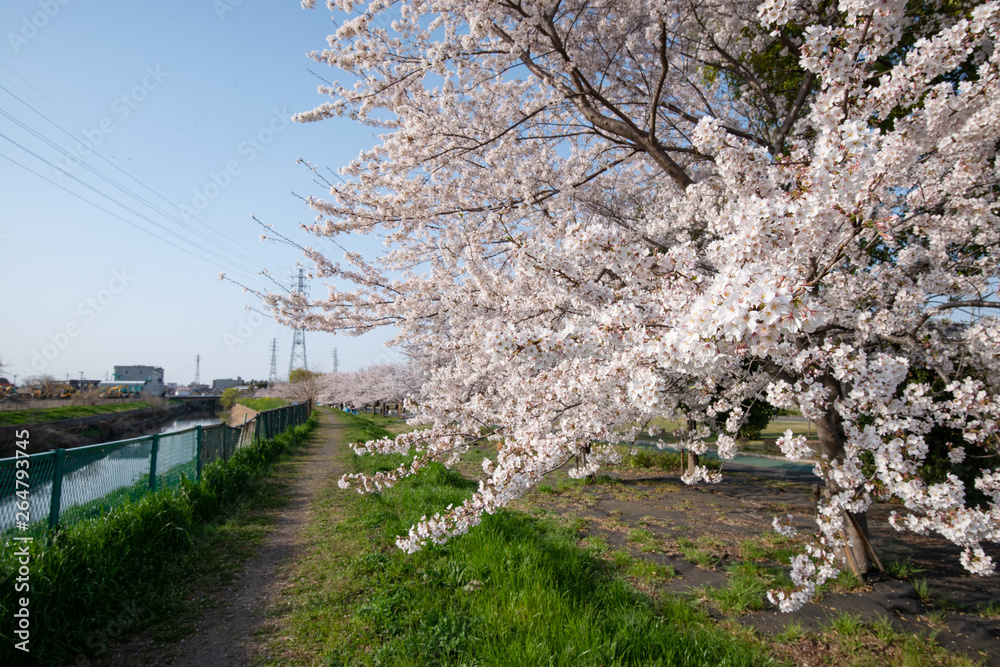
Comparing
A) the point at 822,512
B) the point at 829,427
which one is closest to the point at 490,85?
the point at 829,427

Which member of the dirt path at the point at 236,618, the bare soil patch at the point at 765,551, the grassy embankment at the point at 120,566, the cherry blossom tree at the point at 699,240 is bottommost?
the bare soil patch at the point at 765,551

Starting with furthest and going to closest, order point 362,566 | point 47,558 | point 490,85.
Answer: point 490,85
point 362,566
point 47,558

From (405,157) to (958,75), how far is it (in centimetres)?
781

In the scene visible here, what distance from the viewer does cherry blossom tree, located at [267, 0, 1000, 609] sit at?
115 inches

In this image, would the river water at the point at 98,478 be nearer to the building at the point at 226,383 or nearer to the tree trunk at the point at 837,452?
the tree trunk at the point at 837,452

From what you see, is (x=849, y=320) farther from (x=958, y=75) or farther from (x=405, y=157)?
(x=405, y=157)

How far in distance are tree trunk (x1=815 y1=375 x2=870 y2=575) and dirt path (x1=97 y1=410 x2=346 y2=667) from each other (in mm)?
5844

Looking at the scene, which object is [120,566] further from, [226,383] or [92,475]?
[226,383]

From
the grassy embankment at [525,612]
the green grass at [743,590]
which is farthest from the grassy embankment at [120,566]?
the green grass at [743,590]

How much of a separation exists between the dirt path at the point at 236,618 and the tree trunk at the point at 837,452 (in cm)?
584

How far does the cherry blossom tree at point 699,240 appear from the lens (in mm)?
2918

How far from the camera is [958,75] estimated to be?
6.32 m

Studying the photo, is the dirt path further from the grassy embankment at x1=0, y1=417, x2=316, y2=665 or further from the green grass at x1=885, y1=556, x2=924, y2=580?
the green grass at x1=885, y1=556, x2=924, y2=580

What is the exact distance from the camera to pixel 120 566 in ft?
13.5
